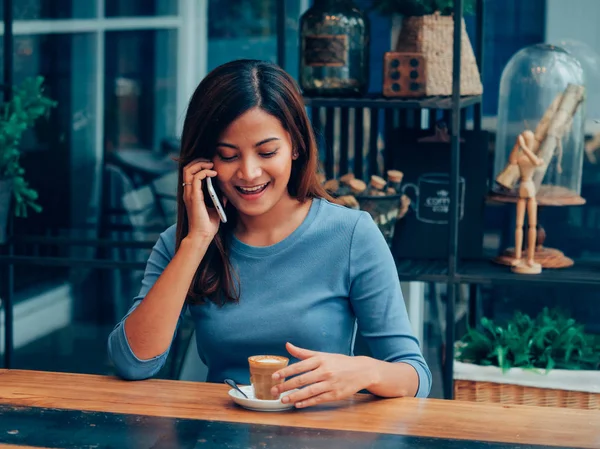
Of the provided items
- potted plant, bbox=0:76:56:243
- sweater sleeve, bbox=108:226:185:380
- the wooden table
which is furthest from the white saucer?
potted plant, bbox=0:76:56:243

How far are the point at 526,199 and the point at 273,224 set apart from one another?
1107mm

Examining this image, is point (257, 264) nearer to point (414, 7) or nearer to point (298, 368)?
point (298, 368)

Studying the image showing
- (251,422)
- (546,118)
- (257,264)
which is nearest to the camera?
(251,422)

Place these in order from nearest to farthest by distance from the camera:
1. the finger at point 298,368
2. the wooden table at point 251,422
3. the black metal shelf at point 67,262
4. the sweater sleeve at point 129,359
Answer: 1. the wooden table at point 251,422
2. the finger at point 298,368
3. the sweater sleeve at point 129,359
4. the black metal shelf at point 67,262

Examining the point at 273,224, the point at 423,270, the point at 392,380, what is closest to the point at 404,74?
the point at 423,270

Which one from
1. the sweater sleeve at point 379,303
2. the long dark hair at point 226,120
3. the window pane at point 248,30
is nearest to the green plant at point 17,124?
the window pane at point 248,30

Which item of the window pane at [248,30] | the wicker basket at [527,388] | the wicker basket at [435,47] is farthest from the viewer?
the window pane at [248,30]

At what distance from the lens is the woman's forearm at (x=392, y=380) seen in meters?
1.65

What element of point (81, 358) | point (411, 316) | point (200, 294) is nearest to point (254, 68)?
point (200, 294)

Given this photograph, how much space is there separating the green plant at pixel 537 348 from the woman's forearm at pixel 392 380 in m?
1.12

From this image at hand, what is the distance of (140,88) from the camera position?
11.9ft

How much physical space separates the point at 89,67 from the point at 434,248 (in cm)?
150

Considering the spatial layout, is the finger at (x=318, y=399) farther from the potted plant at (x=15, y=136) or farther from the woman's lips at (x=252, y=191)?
the potted plant at (x=15, y=136)

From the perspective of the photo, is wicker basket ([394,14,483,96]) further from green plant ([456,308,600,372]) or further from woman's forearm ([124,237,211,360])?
woman's forearm ([124,237,211,360])
